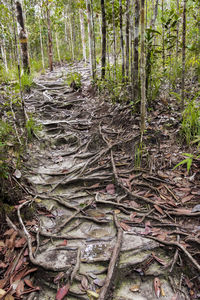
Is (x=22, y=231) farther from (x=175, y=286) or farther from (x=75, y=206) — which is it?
(x=175, y=286)

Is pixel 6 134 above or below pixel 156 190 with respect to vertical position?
above

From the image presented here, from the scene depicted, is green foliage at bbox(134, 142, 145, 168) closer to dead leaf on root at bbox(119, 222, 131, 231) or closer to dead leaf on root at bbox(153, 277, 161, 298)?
dead leaf on root at bbox(119, 222, 131, 231)

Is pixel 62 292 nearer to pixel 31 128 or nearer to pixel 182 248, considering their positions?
pixel 182 248

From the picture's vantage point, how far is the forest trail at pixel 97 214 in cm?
225

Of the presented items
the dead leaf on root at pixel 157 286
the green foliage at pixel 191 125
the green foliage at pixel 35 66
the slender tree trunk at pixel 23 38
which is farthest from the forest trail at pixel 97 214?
A: the green foliage at pixel 35 66

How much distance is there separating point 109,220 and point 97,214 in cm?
24

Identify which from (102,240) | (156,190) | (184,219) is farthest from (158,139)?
(102,240)

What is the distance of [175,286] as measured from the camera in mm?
2162

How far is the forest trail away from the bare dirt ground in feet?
0.04

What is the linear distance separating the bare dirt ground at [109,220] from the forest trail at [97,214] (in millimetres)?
11

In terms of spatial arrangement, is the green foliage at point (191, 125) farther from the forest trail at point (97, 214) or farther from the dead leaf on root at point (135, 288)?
the dead leaf on root at point (135, 288)

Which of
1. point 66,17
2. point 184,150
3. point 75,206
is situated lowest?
point 75,206

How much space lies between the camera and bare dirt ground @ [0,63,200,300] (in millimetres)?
2232

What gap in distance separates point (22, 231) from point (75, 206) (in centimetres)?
91
